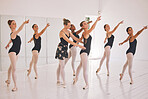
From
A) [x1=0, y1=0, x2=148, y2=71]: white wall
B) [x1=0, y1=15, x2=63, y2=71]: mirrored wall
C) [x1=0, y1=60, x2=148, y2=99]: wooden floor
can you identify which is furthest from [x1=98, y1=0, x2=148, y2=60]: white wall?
[x1=0, y1=60, x2=148, y2=99]: wooden floor

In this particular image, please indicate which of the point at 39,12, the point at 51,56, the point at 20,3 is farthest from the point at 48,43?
the point at 20,3

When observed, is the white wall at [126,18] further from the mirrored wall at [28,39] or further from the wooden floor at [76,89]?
the wooden floor at [76,89]

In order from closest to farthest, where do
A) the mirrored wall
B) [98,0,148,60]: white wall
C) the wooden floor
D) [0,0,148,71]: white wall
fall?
the wooden floor
the mirrored wall
[0,0,148,71]: white wall
[98,0,148,60]: white wall

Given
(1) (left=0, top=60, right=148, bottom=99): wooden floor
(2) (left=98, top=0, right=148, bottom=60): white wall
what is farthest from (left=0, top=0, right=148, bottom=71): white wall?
(1) (left=0, top=60, right=148, bottom=99): wooden floor

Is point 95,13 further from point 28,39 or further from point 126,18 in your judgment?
point 28,39

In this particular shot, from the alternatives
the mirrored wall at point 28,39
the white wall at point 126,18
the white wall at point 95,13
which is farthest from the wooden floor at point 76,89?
the white wall at point 126,18

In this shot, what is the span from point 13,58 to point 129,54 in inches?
123

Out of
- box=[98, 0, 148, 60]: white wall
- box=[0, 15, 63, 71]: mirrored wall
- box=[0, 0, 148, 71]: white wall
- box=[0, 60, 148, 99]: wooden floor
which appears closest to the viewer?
box=[0, 60, 148, 99]: wooden floor

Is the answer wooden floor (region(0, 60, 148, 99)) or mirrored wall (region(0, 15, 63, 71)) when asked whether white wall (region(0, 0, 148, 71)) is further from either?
wooden floor (region(0, 60, 148, 99))

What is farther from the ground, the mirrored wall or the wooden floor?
the mirrored wall

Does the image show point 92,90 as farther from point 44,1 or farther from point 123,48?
point 123,48

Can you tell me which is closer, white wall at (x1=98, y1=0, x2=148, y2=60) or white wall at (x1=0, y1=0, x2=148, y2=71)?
white wall at (x1=0, y1=0, x2=148, y2=71)

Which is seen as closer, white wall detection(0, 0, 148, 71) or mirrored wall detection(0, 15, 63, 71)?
mirrored wall detection(0, 15, 63, 71)

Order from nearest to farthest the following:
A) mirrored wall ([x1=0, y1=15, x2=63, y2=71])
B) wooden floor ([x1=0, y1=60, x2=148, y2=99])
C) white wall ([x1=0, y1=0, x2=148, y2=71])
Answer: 1. wooden floor ([x1=0, y1=60, x2=148, y2=99])
2. mirrored wall ([x1=0, y1=15, x2=63, y2=71])
3. white wall ([x1=0, y1=0, x2=148, y2=71])
